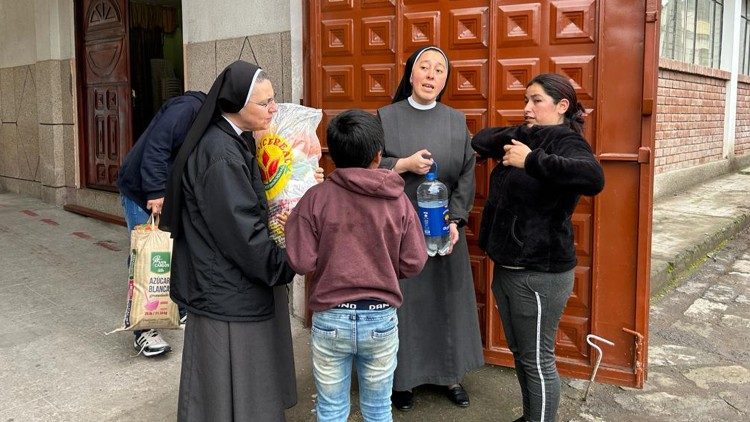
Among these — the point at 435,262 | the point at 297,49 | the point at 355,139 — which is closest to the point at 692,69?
the point at 297,49

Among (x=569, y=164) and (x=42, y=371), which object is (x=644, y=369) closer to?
(x=569, y=164)

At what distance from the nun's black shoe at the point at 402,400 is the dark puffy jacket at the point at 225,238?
1.16 m

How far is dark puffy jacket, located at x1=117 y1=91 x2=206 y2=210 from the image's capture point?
3.64 m

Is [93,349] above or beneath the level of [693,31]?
beneath

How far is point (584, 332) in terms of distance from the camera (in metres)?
3.70

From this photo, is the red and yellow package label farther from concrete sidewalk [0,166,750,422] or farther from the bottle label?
concrete sidewalk [0,166,750,422]

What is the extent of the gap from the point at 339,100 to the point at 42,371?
7.93 ft

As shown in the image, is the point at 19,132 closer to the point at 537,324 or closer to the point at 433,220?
the point at 433,220

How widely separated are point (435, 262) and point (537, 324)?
31.7 inches

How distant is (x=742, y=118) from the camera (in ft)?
44.0

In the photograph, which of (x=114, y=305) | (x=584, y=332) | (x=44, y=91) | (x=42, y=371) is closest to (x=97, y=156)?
(x=44, y=91)

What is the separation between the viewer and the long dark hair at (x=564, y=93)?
2.71m

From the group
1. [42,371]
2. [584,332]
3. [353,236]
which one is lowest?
[42,371]

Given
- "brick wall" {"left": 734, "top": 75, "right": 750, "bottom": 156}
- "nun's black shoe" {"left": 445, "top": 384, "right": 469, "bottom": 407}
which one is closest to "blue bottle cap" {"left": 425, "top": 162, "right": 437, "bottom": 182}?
"nun's black shoe" {"left": 445, "top": 384, "right": 469, "bottom": 407}
